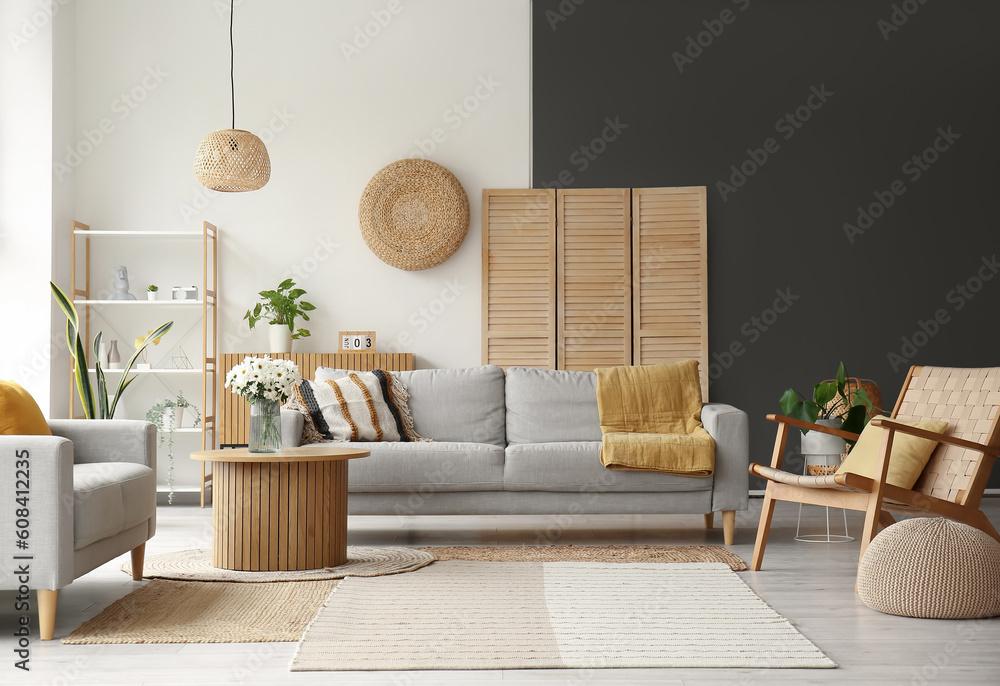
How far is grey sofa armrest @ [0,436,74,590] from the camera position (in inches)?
101

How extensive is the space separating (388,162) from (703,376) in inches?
95.7

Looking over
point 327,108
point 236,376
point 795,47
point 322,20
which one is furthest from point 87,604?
point 795,47

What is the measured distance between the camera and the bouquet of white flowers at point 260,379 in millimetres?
3672

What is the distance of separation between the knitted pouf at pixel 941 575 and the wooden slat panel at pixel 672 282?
2862 mm

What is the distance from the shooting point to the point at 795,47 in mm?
5906

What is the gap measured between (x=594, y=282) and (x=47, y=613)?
390 centimetres

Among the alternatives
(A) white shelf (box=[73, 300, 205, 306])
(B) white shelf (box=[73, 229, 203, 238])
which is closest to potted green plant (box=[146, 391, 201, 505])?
(A) white shelf (box=[73, 300, 205, 306])

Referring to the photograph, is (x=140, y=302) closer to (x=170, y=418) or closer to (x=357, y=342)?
(x=170, y=418)

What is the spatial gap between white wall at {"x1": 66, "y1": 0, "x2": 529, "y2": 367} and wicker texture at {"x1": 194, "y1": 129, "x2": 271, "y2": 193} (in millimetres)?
864

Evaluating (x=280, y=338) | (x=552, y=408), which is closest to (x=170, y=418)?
(x=280, y=338)

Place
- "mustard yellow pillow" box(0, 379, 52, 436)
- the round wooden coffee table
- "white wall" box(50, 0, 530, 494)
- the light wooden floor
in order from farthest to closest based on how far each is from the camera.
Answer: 1. "white wall" box(50, 0, 530, 494)
2. the round wooden coffee table
3. "mustard yellow pillow" box(0, 379, 52, 436)
4. the light wooden floor

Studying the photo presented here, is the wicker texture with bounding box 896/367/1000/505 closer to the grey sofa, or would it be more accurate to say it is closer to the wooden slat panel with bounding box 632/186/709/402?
the grey sofa

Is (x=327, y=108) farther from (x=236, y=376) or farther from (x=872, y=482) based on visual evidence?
(x=872, y=482)

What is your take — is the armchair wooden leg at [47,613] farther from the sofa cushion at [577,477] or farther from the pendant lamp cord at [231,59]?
the pendant lamp cord at [231,59]
